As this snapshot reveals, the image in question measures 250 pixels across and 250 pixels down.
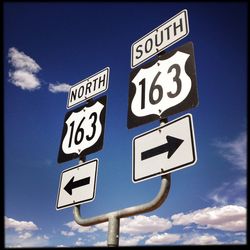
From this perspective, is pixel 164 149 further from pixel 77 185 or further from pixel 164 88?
pixel 77 185

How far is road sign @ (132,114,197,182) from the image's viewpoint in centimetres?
228

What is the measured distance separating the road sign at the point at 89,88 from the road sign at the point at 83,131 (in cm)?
18

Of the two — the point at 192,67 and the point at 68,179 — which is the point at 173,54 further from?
the point at 68,179

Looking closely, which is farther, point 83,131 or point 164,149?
point 83,131

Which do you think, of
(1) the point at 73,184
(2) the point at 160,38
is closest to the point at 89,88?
(2) the point at 160,38

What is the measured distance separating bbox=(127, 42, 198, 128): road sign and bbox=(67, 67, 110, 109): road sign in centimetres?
75

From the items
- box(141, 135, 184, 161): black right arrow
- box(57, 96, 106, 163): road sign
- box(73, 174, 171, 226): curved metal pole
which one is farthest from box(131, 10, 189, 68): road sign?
box(73, 174, 171, 226): curved metal pole

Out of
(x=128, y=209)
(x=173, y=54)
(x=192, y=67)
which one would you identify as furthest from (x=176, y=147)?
(x=173, y=54)

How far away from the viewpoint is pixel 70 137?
3.69 metres

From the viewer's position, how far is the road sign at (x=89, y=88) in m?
3.91

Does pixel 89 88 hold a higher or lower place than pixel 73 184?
higher

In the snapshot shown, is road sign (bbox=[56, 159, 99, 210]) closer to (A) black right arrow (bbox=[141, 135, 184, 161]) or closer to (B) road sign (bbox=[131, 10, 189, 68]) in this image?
(A) black right arrow (bbox=[141, 135, 184, 161])

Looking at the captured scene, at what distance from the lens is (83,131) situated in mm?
3553

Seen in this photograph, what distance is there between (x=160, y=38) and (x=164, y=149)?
4.91 feet
